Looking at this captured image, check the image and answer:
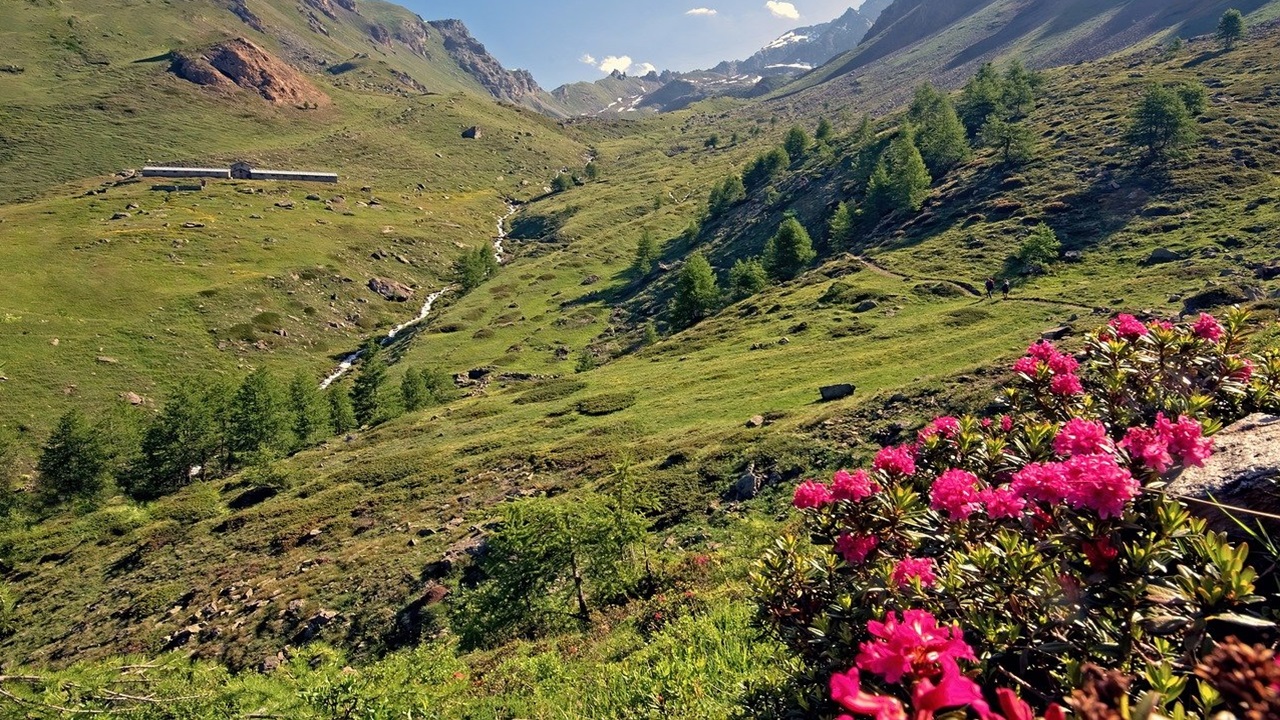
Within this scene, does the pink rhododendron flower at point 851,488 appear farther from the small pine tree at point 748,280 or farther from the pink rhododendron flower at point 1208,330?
the small pine tree at point 748,280

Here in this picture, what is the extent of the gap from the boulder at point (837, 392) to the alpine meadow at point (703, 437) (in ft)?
0.77

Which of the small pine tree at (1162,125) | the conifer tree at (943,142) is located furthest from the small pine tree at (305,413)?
the small pine tree at (1162,125)

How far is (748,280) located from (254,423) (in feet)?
220

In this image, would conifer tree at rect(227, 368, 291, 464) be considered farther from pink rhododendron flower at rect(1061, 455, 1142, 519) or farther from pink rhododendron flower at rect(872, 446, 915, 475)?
pink rhododendron flower at rect(1061, 455, 1142, 519)

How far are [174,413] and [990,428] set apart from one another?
7350cm

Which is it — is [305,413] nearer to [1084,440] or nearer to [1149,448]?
[1084,440]

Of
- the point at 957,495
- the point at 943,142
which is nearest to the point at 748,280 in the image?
the point at 943,142

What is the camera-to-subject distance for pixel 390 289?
404 feet

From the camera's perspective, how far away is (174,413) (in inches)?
2303

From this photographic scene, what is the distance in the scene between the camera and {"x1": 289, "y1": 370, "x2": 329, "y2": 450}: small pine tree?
66.1 m

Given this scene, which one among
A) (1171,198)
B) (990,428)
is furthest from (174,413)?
(1171,198)

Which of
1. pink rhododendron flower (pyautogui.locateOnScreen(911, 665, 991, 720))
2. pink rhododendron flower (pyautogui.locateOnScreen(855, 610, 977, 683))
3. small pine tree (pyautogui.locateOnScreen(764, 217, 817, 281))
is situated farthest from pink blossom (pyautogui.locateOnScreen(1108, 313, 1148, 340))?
small pine tree (pyautogui.locateOnScreen(764, 217, 817, 281))

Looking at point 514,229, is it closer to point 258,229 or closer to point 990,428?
point 258,229

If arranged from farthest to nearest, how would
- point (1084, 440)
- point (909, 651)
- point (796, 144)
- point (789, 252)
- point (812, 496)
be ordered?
point (796, 144) < point (789, 252) < point (812, 496) < point (1084, 440) < point (909, 651)
